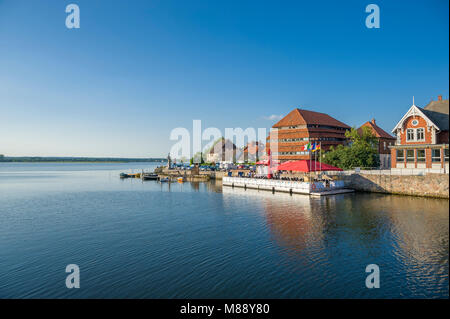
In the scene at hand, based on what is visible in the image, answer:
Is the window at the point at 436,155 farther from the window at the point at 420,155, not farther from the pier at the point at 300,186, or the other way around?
the pier at the point at 300,186

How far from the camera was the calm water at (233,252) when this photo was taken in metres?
13.9

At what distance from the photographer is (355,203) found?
3588cm

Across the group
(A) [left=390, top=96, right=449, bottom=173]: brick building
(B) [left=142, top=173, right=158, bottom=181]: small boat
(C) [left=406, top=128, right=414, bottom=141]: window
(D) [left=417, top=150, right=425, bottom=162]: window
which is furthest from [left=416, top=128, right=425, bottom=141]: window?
(B) [left=142, top=173, right=158, bottom=181]: small boat

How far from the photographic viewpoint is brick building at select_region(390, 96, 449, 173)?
39.9m

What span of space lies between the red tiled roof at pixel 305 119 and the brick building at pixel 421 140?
3359 centimetres

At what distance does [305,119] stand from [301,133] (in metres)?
4.65

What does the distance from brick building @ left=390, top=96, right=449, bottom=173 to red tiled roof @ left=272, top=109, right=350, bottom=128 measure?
110ft

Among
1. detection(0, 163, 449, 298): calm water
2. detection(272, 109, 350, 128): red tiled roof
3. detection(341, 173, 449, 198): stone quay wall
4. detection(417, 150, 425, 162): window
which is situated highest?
detection(272, 109, 350, 128): red tiled roof

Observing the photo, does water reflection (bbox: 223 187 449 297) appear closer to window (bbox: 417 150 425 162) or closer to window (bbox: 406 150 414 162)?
window (bbox: 417 150 425 162)

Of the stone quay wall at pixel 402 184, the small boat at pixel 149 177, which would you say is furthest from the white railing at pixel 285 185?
the small boat at pixel 149 177

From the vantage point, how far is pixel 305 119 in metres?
78.7

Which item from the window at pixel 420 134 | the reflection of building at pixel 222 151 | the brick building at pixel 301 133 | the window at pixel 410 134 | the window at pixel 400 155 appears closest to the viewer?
the window at pixel 420 134

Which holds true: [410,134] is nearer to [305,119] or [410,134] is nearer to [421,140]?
[421,140]
